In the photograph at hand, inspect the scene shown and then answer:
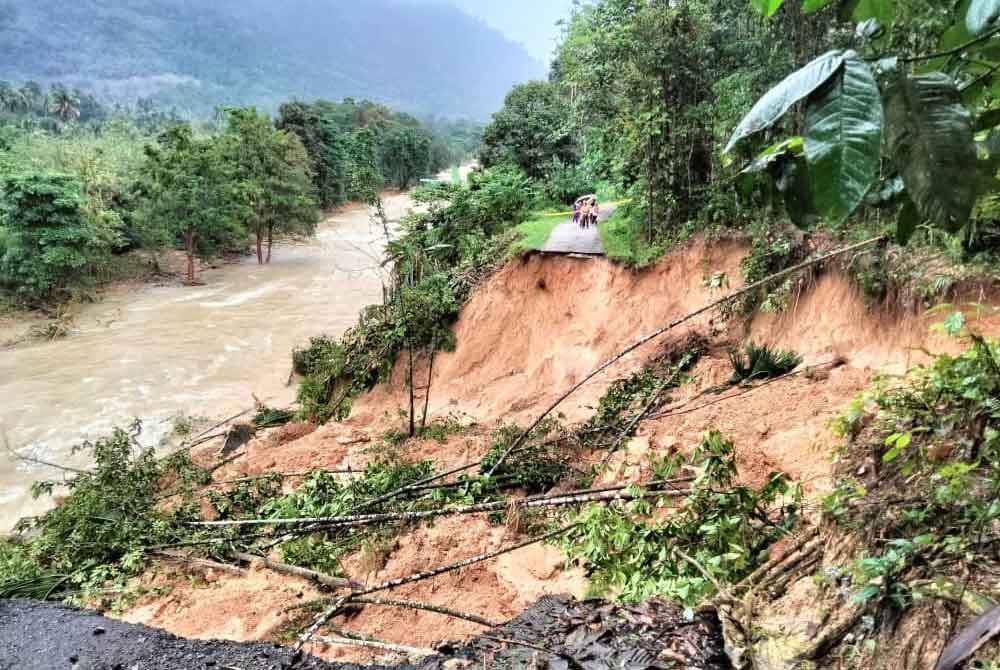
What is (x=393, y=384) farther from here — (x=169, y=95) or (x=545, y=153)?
(x=169, y=95)

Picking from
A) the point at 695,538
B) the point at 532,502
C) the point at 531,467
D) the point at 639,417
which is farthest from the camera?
the point at 639,417

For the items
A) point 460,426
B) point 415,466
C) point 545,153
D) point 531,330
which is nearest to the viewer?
point 415,466

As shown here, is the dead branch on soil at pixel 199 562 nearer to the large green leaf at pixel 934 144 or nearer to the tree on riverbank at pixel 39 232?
the large green leaf at pixel 934 144

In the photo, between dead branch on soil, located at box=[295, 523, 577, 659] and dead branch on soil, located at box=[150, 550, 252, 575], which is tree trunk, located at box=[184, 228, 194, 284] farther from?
dead branch on soil, located at box=[295, 523, 577, 659]

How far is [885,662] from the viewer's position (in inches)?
72.7

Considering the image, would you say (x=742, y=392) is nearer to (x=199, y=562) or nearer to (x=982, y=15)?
(x=199, y=562)

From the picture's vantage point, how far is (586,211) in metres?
12.1

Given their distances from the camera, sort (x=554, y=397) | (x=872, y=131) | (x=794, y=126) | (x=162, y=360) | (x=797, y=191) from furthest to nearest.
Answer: (x=162, y=360) < (x=554, y=397) < (x=794, y=126) < (x=797, y=191) < (x=872, y=131)

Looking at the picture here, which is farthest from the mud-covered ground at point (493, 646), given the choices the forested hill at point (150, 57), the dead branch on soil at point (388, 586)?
the forested hill at point (150, 57)

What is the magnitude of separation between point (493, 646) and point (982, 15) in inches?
112

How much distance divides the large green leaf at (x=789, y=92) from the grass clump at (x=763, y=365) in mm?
6555

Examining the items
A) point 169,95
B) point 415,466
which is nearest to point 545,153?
point 415,466

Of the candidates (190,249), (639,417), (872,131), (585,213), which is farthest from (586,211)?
(190,249)

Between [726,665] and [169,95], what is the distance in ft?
553
